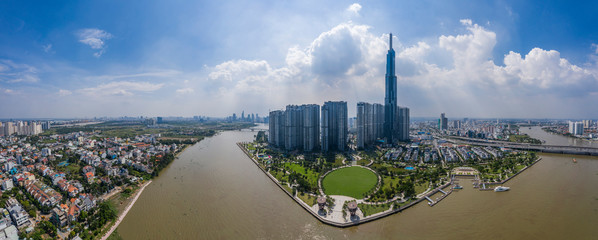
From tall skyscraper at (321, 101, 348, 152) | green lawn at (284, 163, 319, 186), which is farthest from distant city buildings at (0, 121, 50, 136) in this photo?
tall skyscraper at (321, 101, 348, 152)

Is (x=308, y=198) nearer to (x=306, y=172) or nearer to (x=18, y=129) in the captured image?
(x=306, y=172)

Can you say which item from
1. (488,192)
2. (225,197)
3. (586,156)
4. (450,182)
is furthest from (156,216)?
(586,156)

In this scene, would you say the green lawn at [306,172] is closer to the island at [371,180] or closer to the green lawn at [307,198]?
the island at [371,180]

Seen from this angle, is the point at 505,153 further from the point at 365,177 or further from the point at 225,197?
the point at 225,197

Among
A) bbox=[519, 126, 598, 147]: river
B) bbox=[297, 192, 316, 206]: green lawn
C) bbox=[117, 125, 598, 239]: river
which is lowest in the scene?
bbox=[117, 125, 598, 239]: river

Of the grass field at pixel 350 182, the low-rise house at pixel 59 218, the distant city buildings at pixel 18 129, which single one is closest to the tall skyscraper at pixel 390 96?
the grass field at pixel 350 182

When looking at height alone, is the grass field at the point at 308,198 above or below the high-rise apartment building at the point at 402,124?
below

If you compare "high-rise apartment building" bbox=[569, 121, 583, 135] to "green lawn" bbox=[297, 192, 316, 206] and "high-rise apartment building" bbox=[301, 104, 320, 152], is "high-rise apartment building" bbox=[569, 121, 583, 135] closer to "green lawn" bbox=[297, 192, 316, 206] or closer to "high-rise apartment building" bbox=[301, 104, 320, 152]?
"high-rise apartment building" bbox=[301, 104, 320, 152]
